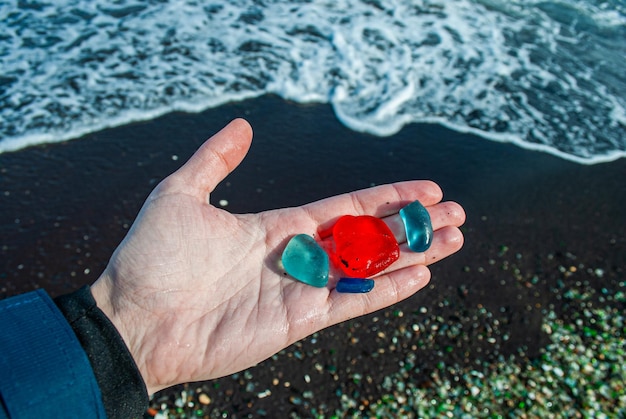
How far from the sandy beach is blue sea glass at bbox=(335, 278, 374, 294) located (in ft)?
2.70

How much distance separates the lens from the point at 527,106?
528 centimetres

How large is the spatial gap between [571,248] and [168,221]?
2912mm

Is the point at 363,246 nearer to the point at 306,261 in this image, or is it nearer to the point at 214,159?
the point at 306,261

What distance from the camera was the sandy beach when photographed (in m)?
2.96

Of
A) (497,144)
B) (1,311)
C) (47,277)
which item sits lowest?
(47,277)

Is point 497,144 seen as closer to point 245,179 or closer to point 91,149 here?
point 245,179

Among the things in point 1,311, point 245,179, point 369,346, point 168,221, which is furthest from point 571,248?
point 1,311

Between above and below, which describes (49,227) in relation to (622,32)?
below

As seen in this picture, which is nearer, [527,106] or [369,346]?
[369,346]

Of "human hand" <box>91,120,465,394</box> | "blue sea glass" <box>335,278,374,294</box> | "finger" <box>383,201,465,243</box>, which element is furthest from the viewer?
"finger" <box>383,201,465,243</box>

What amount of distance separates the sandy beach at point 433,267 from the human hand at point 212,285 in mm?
702

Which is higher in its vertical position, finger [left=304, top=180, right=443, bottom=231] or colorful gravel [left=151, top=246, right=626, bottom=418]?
finger [left=304, top=180, right=443, bottom=231]

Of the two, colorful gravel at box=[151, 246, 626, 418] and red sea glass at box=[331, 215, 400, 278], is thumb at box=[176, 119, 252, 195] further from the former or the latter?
colorful gravel at box=[151, 246, 626, 418]

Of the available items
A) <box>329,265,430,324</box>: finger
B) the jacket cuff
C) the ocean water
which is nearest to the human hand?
<box>329,265,430,324</box>: finger
